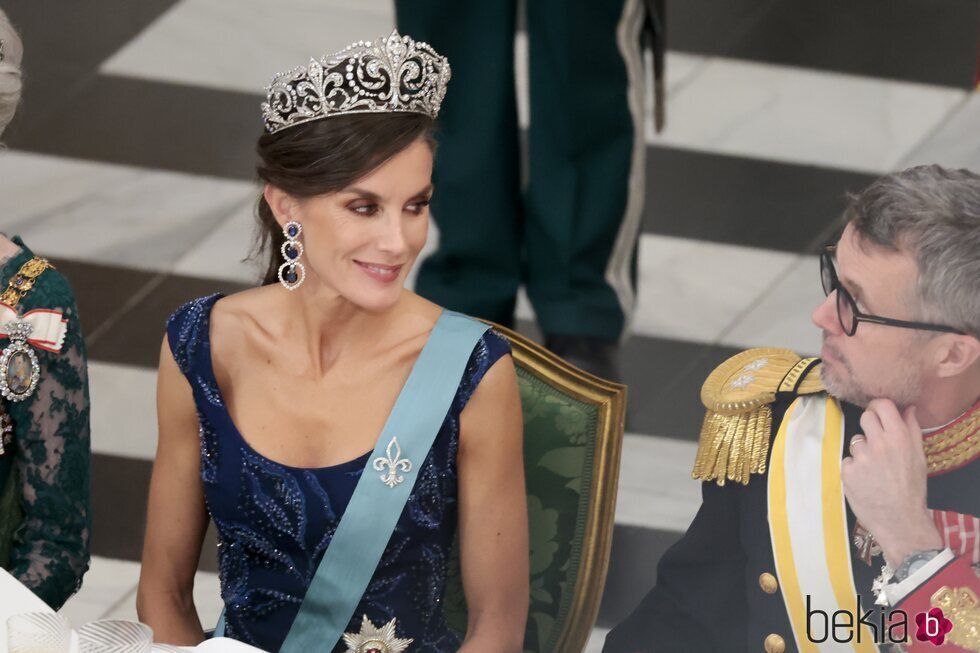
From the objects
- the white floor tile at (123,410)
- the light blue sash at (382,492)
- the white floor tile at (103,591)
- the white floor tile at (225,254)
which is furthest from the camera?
the white floor tile at (225,254)

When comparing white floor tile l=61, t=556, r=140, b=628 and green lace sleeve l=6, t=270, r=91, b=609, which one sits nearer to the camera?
green lace sleeve l=6, t=270, r=91, b=609

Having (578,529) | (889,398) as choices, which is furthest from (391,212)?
(889,398)

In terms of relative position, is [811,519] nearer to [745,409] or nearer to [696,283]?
[745,409]

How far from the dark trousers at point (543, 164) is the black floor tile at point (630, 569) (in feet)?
2.57

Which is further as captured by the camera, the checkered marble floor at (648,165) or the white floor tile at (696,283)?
the white floor tile at (696,283)

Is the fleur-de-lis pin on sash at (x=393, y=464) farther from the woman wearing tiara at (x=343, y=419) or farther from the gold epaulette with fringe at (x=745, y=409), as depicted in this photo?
the gold epaulette with fringe at (x=745, y=409)

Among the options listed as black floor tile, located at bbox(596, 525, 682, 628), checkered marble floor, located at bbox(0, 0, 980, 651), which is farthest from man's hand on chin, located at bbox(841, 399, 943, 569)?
checkered marble floor, located at bbox(0, 0, 980, 651)

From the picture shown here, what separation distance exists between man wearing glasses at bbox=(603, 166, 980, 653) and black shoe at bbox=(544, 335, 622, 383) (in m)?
1.84

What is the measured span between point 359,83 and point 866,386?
2.27ft

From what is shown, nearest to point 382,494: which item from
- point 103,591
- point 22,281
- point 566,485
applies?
point 566,485

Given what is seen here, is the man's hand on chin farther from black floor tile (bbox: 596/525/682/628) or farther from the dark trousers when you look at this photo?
the dark trousers

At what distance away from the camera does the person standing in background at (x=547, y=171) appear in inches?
152

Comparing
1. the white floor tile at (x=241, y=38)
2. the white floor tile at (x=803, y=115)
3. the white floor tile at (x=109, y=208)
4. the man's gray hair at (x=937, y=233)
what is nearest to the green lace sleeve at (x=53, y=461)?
the man's gray hair at (x=937, y=233)

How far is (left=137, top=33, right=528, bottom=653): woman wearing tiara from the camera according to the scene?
2.15m
